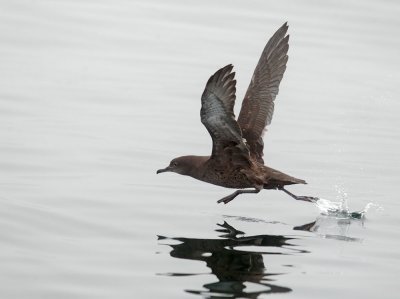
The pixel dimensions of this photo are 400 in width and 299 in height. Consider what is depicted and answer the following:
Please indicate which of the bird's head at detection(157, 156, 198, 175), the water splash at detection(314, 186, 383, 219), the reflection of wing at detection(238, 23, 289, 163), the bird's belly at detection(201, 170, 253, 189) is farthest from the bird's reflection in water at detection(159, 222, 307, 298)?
the reflection of wing at detection(238, 23, 289, 163)

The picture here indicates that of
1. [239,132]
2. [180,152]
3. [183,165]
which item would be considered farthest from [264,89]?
[239,132]

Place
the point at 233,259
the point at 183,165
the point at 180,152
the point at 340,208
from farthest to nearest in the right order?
the point at 180,152 < the point at 183,165 < the point at 340,208 < the point at 233,259

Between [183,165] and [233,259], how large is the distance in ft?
7.01

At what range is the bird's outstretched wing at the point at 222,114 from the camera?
378 inches

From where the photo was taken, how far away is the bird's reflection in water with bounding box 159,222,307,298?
8352 millimetres

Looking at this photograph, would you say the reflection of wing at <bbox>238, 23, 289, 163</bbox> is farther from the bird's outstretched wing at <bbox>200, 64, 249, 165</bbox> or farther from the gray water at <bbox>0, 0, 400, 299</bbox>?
the bird's outstretched wing at <bbox>200, 64, 249, 165</bbox>

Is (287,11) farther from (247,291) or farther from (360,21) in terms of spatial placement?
(247,291)

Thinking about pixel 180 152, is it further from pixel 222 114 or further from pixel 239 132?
pixel 222 114

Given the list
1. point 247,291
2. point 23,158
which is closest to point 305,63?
point 23,158

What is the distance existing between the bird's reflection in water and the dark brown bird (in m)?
0.72

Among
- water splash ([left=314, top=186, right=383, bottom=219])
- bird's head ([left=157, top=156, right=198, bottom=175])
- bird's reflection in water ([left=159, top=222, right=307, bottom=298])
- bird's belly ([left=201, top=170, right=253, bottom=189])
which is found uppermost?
bird's head ([left=157, top=156, right=198, bottom=175])

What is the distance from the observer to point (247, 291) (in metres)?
8.30

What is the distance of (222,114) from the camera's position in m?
9.91

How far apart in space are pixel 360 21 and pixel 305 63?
337 cm
